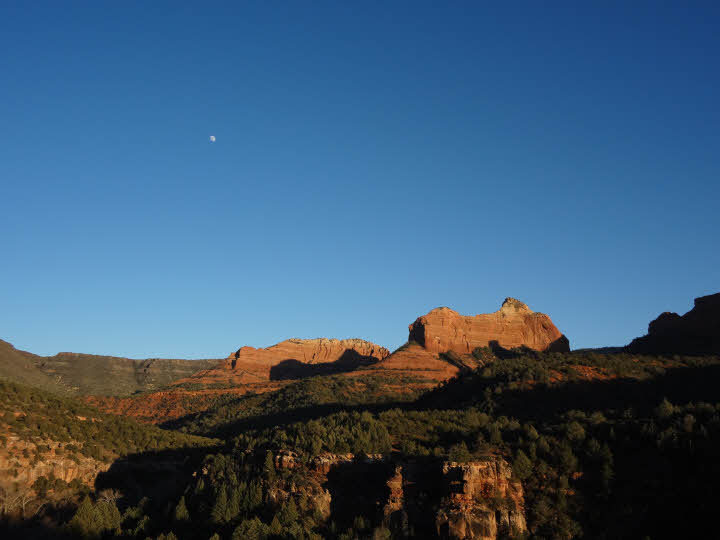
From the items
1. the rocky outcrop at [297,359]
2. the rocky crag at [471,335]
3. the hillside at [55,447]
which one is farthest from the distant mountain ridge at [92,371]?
the rocky crag at [471,335]

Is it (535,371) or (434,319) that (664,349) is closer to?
(535,371)

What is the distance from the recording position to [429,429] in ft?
175

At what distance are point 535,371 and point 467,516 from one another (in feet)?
123

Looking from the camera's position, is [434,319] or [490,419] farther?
[434,319]

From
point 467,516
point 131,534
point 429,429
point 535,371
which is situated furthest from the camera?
point 535,371

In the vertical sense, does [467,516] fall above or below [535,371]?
below

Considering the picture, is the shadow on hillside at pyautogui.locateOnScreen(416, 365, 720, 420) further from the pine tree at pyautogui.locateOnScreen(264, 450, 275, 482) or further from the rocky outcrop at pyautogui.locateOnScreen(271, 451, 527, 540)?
the pine tree at pyautogui.locateOnScreen(264, 450, 275, 482)

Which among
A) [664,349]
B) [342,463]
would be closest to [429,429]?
[342,463]

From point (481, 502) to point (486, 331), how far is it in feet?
400

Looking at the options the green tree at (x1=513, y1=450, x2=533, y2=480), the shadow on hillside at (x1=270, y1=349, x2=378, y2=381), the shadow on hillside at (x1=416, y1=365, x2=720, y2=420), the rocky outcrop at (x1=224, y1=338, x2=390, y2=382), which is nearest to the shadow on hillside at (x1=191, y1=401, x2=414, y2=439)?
the shadow on hillside at (x1=416, y1=365, x2=720, y2=420)

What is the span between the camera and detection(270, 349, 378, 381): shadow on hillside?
16850cm

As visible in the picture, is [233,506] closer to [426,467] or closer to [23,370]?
[426,467]

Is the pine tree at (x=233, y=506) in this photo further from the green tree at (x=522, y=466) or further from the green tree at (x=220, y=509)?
the green tree at (x=522, y=466)

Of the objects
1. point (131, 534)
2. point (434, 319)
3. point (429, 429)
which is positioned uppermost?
point (434, 319)
